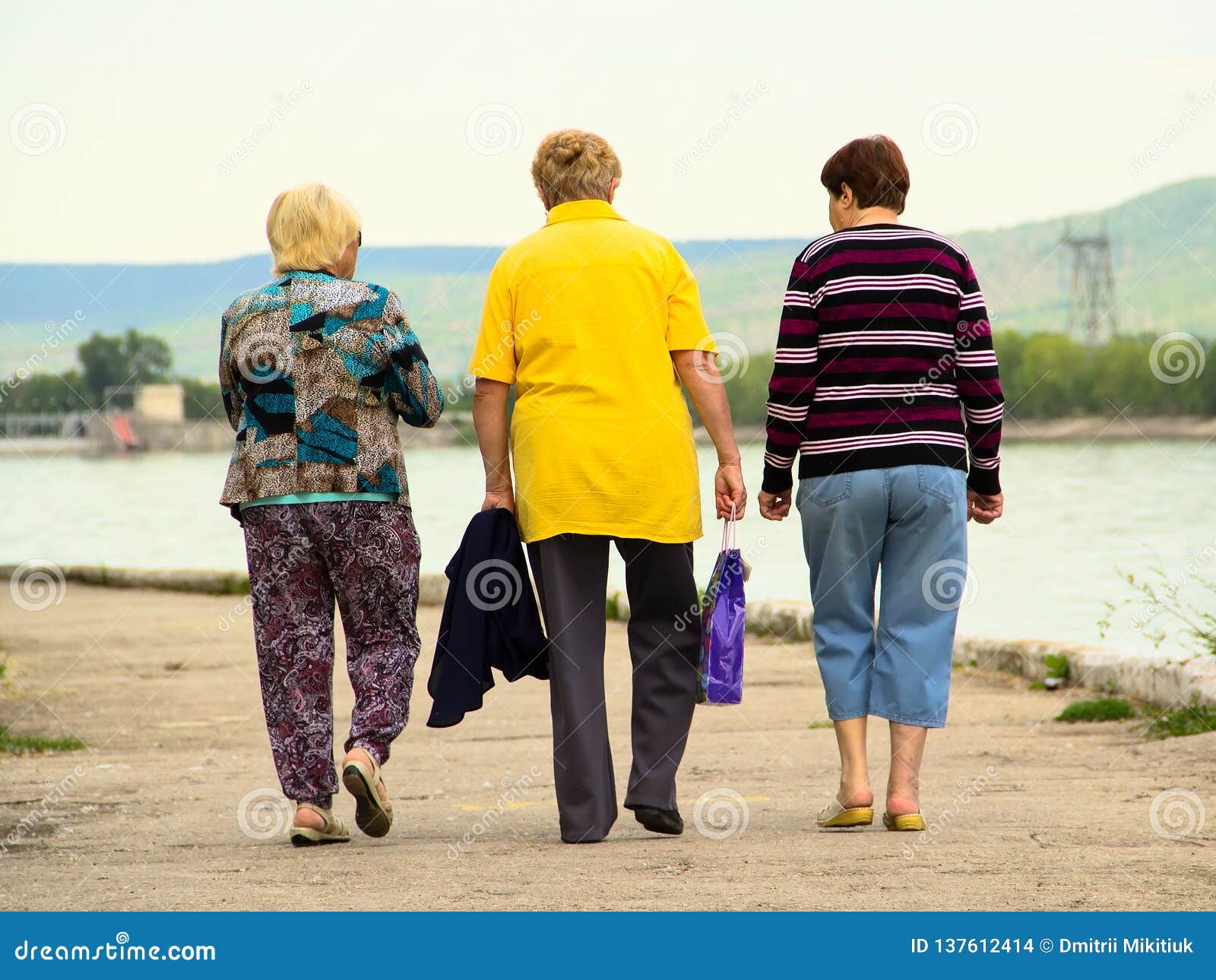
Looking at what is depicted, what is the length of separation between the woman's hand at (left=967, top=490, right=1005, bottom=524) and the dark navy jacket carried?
4.36 feet

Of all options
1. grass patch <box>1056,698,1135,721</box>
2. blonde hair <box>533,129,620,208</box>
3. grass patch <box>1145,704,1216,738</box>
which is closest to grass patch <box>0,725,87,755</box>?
blonde hair <box>533,129,620,208</box>

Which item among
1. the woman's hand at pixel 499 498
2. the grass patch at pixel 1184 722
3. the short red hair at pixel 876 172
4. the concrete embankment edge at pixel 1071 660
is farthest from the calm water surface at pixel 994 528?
the short red hair at pixel 876 172


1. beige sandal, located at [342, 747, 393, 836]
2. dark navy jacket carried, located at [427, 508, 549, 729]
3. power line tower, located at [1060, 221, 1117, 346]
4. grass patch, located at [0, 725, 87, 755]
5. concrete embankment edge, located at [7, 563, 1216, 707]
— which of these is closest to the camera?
beige sandal, located at [342, 747, 393, 836]

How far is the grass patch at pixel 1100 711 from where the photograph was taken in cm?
680

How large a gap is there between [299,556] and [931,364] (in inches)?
72.9

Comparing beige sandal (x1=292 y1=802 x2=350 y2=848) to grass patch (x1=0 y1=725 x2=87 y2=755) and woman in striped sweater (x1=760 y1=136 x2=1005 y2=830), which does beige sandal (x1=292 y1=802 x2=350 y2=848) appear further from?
grass patch (x1=0 y1=725 x2=87 y2=755)

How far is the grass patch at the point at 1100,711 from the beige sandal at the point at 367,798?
3756mm

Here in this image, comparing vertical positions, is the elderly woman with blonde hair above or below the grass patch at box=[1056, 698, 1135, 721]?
above

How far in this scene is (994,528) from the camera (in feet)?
85.5

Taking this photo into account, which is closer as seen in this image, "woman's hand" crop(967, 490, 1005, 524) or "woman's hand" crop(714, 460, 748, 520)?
"woman's hand" crop(714, 460, 748, 520)

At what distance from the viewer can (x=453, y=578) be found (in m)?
4.37

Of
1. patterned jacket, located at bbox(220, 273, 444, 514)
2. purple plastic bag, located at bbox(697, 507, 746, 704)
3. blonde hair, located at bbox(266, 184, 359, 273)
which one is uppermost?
blonde hair, located at bbox(266, 184, 359, 273)

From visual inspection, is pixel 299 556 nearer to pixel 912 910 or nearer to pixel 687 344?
pixel 687 344

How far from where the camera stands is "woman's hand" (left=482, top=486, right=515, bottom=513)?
4375mm
